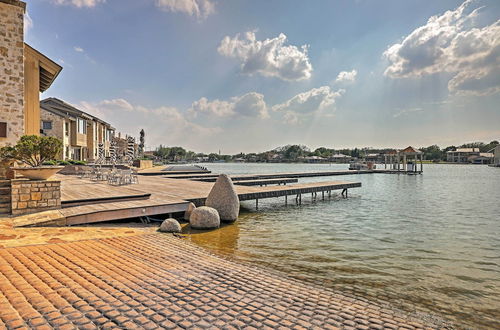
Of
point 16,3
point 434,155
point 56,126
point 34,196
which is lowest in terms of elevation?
point 34,196

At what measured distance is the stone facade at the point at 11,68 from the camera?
10.5 meters

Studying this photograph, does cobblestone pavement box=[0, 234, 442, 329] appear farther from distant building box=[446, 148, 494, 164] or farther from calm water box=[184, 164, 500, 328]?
distant building box=[446, 148, 494, 164]

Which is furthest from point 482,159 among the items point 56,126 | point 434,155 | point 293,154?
point 56,126

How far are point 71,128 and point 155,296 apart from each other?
30.8 m

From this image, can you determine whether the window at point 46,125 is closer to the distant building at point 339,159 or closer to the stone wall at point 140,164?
the stone wall at point 140,164

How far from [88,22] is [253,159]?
139535 millimetres

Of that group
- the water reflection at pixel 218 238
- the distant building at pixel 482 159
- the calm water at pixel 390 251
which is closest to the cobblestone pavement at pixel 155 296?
the calm water at pixel 390 251

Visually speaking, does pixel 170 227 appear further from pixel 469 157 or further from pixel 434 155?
pixel 434 155

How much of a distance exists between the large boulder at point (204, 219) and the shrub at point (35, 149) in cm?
447

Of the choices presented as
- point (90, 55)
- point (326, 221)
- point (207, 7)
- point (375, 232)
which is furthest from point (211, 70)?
point (375, 232)

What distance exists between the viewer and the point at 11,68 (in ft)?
34.9

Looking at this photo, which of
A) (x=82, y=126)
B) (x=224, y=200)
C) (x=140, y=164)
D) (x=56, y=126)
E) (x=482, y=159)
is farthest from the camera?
(x=482, y=159)

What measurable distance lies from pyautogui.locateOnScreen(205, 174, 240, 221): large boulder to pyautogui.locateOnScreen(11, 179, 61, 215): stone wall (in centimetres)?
447

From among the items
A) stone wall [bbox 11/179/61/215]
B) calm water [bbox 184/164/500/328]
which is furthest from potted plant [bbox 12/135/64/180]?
calm water [bbox 184/164/500/328]
